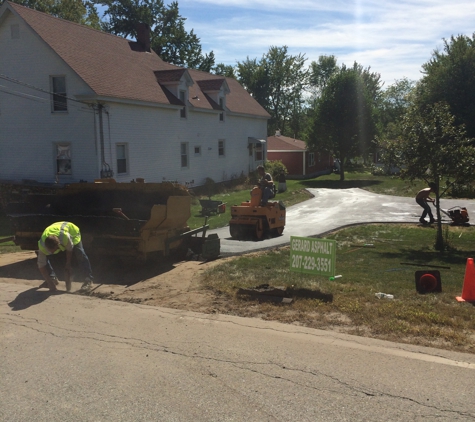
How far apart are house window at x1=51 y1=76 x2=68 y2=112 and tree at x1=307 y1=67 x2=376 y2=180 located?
1044 inches

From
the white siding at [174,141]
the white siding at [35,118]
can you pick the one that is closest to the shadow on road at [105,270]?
the white siding at [35,118]

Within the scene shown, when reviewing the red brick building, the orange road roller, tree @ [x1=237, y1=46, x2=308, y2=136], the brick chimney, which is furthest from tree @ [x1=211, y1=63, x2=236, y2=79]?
the orange road roller

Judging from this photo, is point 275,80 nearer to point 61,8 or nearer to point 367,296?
point 61,8

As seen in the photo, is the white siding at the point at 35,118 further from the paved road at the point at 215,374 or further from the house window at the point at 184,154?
the paved road at the point at 215,374

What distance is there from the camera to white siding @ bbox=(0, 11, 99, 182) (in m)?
21.9

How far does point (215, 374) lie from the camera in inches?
217

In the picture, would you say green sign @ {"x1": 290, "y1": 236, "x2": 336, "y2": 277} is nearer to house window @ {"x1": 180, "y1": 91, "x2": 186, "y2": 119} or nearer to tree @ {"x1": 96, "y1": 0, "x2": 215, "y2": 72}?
house window @ {"x1": 180, "y1": 91, "x2": 186, "y2": 119}

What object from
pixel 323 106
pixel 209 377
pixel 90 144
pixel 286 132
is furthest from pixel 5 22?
pixel 286 132

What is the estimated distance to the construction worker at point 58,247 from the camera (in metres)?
8.73

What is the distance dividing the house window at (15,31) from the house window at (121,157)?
6.20 metres

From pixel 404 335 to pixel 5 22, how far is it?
22.0m

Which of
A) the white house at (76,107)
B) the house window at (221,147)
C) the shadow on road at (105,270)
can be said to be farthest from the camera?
the house window at (221,147)

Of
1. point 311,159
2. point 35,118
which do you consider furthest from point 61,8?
point 311,159

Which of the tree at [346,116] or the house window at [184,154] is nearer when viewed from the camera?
the house window at [184,154]
